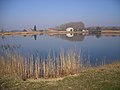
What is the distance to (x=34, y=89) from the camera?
4758 mm

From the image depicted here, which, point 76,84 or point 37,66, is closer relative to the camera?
point 76,84

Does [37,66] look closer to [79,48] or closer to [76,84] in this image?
[76,84]

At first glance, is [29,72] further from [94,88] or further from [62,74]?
[94,88]

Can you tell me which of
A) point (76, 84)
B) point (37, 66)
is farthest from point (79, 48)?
point (76, 84)

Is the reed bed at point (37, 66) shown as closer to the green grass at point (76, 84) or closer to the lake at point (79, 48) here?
the lake at point (79, 48)

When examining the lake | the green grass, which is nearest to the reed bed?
the lake

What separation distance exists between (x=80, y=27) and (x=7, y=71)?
145 feet

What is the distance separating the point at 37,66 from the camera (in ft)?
22.6

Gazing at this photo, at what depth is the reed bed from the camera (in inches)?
269

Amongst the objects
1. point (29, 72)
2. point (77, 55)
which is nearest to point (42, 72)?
point (29, 72)

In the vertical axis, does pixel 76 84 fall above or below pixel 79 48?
below

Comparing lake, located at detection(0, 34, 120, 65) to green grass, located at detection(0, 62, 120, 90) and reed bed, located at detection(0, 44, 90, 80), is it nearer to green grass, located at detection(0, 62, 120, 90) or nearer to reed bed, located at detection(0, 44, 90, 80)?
reed bed, located at detection(0, 44, 90, 80)

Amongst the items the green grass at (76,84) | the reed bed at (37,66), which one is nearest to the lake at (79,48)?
the reed bed at (37,66)

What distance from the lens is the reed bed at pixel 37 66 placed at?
22.4 ft
